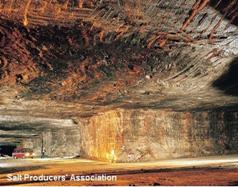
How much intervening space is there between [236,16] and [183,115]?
5548mm

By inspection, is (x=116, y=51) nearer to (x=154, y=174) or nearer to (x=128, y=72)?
(x=128, y=72)

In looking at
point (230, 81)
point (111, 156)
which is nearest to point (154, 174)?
point (230, 81)

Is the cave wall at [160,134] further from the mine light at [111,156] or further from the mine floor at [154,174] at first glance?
the mine floor at [154,174]

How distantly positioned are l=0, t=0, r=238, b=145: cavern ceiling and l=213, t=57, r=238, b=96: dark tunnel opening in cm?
2

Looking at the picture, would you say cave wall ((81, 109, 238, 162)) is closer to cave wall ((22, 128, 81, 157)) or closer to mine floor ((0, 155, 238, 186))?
mine floor ((0, 155, 238, 186))

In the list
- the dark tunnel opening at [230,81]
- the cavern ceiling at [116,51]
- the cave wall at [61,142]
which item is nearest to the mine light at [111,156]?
the cavern ceiling at [116,51]

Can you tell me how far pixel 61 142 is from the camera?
12.6 m

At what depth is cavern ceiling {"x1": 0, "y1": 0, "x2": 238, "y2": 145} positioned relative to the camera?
2879 millimetres

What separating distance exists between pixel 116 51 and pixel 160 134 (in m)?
4.48

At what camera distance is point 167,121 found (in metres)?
8.15

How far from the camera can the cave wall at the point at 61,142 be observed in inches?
476

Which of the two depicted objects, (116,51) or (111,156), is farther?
(111,156)

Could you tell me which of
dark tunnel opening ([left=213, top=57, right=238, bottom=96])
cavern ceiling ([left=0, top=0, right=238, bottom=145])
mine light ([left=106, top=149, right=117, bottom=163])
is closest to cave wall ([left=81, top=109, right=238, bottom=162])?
mine light ([left=106, top=149, right=117, bottom=163])

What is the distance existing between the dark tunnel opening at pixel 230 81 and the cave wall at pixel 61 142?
7.09m
